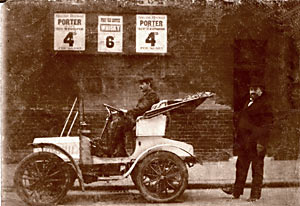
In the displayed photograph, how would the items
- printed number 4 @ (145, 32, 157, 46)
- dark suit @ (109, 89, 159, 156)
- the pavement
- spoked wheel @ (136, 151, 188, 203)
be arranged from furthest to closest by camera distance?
printed number 4 @ (145, 32, 157, 46) < the pavement < dark suit @ (109, 89, 159, 156) < spoked wheel @ (136, 151, 188, 203)

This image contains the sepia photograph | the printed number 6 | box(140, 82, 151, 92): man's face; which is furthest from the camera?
the printed number 6

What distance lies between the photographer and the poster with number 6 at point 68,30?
842cm

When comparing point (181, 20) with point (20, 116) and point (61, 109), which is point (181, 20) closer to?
point (61, 109)

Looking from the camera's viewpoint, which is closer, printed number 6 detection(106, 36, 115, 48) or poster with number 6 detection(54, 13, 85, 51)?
poster with number 6 detection(54, 13, 85, 51)

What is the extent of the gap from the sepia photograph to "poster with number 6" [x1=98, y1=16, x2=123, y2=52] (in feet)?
0.08

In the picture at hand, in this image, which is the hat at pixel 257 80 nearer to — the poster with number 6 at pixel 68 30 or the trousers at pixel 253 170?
the trousers at pixel 253 170

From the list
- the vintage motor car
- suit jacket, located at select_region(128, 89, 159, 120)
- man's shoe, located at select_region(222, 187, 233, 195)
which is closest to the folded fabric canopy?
the vintage motor car

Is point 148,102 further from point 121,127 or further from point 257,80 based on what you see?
point 257,80

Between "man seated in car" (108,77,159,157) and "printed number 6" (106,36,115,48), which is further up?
"printed number 6" (106,36,115,48)

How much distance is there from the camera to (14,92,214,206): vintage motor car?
6.97 meters

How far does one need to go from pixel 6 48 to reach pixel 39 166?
99.3 inches

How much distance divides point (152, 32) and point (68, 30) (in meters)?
1.49

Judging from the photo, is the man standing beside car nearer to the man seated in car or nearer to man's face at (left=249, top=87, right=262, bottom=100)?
man's face at (left=249, top=87, right=262, bottom=100)

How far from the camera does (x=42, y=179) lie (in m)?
6.97
